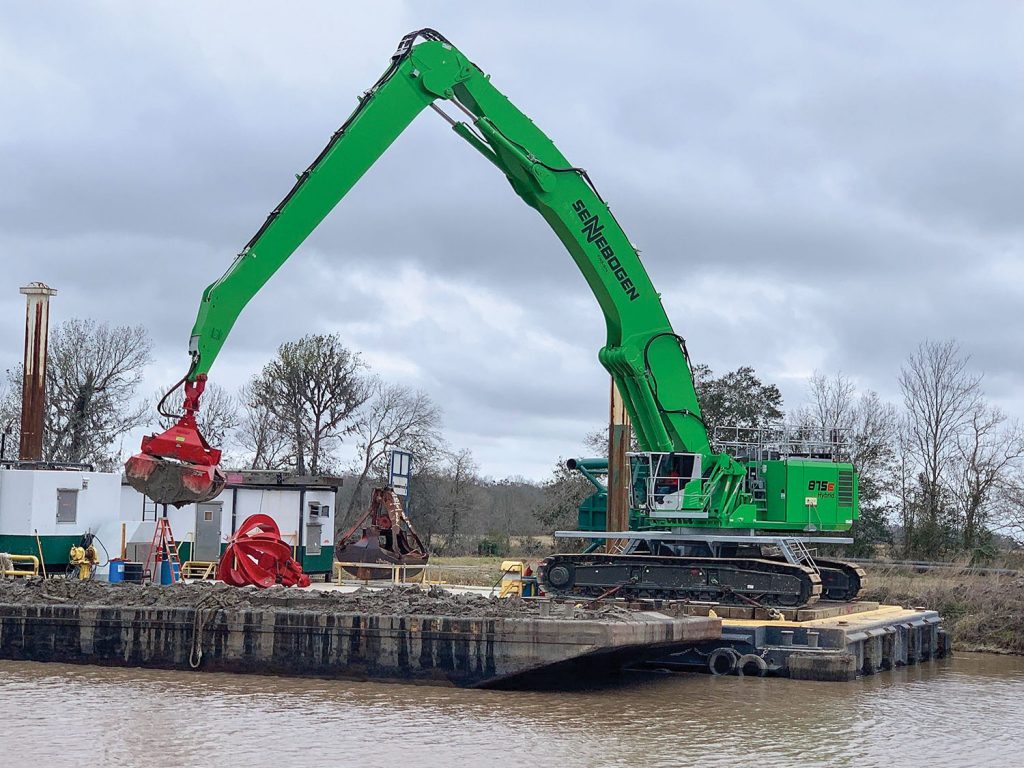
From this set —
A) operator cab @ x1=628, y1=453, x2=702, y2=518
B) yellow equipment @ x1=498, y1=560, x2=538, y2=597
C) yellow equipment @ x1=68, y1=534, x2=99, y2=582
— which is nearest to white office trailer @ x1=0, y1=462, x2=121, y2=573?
yellow equipment @ x1=68, y1=534, x2=99, y2=582

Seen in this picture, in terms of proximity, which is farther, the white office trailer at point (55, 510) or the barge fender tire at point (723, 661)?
the white office trailer at point (55, 510)

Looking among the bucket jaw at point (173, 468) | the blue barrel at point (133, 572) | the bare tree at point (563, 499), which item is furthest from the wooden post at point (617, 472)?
the bare tree at point (563, 499)

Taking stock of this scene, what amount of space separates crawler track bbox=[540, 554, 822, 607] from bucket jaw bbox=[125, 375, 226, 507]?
20.4ft

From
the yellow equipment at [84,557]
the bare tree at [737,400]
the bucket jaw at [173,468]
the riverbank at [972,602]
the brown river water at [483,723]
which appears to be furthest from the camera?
the bare tree at [737,400]

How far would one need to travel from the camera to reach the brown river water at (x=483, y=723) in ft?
41.9

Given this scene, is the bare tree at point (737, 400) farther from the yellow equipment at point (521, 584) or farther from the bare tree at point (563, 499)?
the yellow equipment at point (521, 584)

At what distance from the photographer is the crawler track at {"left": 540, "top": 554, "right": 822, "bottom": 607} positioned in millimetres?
19594

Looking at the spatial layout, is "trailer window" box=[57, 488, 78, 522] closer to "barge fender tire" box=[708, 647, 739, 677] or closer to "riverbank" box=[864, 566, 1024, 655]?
"barge fender tire" box=[708, 647, 739, 677]

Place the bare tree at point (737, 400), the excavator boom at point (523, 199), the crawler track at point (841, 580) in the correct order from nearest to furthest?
1. the excavator boom at point (523, 199)
2. the crawler track at point (841, 580)
3. the bare tree at point (737, 400)

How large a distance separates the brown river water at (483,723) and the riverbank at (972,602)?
24.1 ft

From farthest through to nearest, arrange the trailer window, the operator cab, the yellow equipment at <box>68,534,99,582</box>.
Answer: the trailer window, the yellow equipment at <box>68,534,99,582</box>, the operator cab

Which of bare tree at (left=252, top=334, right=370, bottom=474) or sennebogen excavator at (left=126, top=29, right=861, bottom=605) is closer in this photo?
sennebogen excavator at (left=126, top=29, right=861, bottom=605)

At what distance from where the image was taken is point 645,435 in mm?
21234

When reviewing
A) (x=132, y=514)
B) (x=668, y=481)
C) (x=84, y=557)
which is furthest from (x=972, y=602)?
(x=132, y=514)
